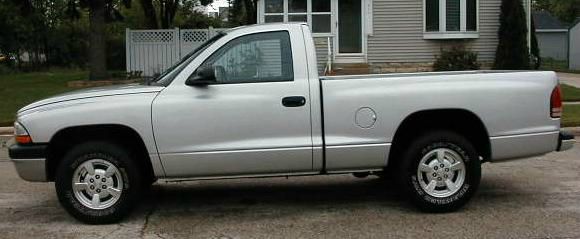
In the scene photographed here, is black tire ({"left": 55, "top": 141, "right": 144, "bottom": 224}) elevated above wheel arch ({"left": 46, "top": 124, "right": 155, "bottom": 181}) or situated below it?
below

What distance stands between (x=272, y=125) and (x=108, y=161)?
1.45 meters

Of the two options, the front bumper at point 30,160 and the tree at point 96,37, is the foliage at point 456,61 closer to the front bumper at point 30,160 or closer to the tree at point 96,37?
the tree at point 96,37

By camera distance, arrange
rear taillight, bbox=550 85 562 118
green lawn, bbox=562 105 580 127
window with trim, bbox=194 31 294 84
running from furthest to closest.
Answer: green lawn, bbox=562 105 580 127 < rear taillight, bbox=550 85 562 118 < window with trim, bbox=194 31 294 84

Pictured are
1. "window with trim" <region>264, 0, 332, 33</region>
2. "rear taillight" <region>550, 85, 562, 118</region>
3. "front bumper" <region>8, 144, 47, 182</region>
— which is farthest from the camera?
"window with trim" <region>264, 0, 332, 33</region>

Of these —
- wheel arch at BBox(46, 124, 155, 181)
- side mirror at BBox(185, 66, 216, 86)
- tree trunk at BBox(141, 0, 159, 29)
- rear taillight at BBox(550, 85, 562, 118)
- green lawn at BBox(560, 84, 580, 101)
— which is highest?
tree trunk at BBox(141, 0, 159, 29)

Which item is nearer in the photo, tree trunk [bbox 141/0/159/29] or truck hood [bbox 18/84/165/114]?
truck hood [bbox 18/84/165/114]

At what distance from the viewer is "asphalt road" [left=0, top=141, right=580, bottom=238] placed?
5.89 metres

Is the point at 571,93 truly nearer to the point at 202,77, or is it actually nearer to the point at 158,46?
the point at 158,46

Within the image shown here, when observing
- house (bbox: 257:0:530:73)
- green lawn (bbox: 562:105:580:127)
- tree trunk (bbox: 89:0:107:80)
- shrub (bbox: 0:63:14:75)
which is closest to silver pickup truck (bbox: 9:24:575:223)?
green lawn (bbox: 562:105:580:127)

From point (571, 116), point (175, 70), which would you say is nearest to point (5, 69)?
point (571, 116)

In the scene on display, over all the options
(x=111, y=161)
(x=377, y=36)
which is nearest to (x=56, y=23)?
(x=377, y=36)

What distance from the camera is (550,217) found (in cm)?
629

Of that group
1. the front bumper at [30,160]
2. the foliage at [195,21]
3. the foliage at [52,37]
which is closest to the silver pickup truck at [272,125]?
the front bumper at [30,160]

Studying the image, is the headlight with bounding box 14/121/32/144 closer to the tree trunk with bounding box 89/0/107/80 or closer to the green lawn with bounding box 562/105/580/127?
the green lawn with bounding box 562/105/580/127
